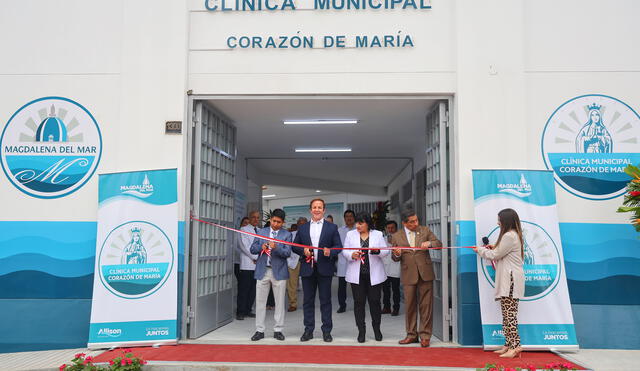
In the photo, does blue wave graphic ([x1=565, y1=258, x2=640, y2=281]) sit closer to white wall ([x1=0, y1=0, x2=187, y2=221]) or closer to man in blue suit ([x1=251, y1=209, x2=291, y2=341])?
man in blue suit ([x1=251, y1=209, x2=291, y2=341])

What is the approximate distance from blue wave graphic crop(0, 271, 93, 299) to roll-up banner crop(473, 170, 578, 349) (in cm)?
457

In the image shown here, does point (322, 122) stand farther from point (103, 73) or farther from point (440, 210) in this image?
point (103, 73)

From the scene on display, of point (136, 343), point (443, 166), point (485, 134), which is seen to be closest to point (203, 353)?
point (136, 343)

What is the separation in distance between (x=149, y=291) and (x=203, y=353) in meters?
0.95

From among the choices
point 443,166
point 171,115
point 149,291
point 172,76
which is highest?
point 172,76

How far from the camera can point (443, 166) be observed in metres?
6.77

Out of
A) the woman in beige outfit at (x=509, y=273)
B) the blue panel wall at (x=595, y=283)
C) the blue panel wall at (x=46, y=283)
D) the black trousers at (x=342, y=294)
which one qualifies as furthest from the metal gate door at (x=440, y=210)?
the blue panel wall at (x=46, y=283)

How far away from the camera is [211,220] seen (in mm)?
7449

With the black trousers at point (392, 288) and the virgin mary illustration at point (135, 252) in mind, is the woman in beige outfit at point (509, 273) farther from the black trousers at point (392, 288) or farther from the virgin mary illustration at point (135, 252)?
the virgin mary illustration at point (135, 252)

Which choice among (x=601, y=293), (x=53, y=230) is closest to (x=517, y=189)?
(x=601, y=293)

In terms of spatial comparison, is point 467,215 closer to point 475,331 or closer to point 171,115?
point 475,331

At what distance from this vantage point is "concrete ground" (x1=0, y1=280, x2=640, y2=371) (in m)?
5.25

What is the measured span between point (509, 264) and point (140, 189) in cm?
412

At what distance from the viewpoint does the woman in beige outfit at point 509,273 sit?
18.7 ft
